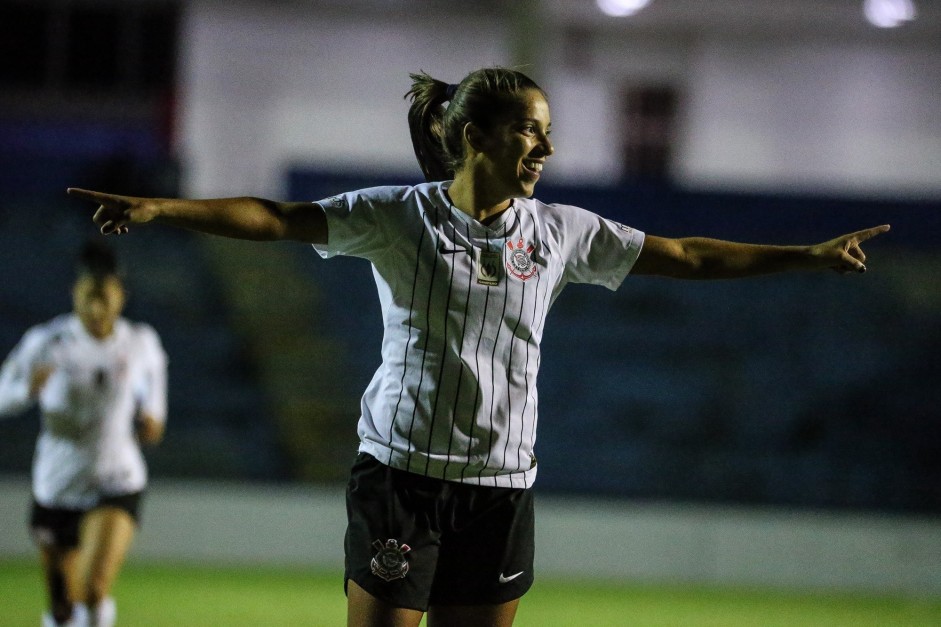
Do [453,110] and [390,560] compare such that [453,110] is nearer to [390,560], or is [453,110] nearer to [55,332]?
[390,560]

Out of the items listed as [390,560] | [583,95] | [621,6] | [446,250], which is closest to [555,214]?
[446,250]

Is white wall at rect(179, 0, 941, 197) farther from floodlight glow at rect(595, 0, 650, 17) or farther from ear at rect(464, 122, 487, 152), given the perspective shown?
ear at rect(464, 122, 487, 152)

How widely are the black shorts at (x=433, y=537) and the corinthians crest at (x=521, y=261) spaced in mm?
547

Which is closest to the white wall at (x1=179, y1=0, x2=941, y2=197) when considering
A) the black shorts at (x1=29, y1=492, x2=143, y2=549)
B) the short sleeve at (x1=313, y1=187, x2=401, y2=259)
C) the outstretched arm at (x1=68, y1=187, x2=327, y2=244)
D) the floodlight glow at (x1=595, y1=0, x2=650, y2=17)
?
the floodlight glow at (x1=595, y1=0, x2=650, y2=17)

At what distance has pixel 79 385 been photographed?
19.1 feet

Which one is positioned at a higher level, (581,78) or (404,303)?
(581,78)

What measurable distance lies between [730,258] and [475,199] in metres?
0.73

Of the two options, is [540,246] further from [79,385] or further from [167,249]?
[167,249]

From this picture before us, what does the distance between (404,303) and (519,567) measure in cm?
74

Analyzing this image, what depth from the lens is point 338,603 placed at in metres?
8.40

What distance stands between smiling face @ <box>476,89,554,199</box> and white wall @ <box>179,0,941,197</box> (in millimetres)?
13981

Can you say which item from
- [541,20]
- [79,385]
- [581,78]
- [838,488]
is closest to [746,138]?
[581,78]

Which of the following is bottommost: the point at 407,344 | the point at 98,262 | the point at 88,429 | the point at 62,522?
the point at 62,522

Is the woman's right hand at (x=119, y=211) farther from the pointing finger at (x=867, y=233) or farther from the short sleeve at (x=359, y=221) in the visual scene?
the pointing finger at (x=867, y=233)
